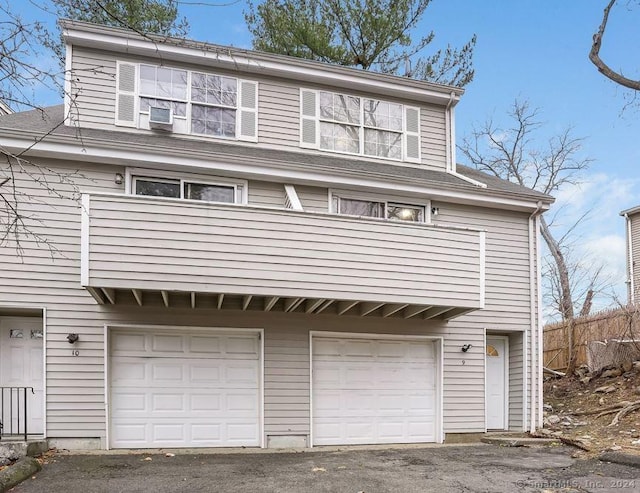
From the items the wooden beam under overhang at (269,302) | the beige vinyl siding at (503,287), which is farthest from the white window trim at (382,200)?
the wooden beam under overhang at (269,302)

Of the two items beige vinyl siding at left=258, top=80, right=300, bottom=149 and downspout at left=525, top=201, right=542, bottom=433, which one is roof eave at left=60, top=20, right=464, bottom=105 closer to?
beige vinyl siding at left=258, top=80, right=300, bottom=149

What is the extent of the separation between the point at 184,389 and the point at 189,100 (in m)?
5.11

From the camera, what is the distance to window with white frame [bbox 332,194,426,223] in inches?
387

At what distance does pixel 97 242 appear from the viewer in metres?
7.29

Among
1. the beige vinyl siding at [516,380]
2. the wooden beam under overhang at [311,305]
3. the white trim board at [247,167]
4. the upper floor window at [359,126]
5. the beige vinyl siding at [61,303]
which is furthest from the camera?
the upper floor window at [359,126]

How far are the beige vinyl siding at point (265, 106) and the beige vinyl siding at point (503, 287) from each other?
153 centimetres

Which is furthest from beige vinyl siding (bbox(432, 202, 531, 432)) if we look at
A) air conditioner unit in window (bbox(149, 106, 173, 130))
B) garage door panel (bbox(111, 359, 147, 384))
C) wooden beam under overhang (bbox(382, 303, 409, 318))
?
garage door panel (bbox(111, 359, 147, 384))

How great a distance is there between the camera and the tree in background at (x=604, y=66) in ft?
44.0

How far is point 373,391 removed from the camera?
9625mm

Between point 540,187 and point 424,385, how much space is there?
1740 cm

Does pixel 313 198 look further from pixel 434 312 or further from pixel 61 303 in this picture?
pixel 61 303

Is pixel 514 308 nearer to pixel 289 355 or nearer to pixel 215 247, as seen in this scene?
pixel 289 355

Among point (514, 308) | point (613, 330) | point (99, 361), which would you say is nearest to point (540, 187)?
point (613, 330)

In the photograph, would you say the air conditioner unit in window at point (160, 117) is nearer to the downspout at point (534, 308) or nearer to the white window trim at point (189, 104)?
the white window trim at point (189, 104)
